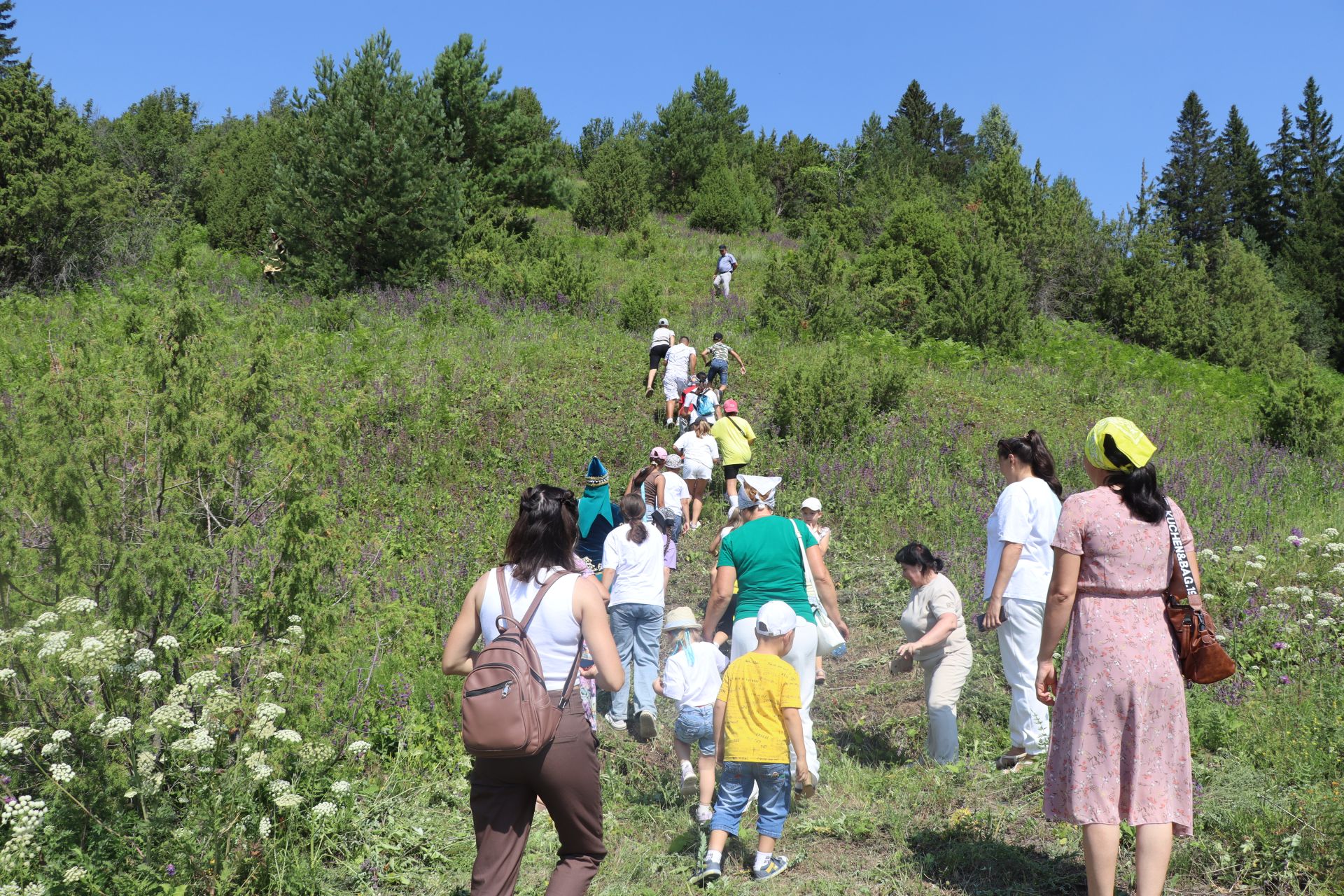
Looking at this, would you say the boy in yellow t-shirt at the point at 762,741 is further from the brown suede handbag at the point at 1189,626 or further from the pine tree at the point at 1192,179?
the pine tree at the point at 1192,179

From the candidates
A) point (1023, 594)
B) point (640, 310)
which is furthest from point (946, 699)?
point (640, 310)

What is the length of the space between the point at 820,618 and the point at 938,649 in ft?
2.39

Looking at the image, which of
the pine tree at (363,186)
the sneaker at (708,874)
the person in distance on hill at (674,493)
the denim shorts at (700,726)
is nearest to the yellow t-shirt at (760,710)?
the sneaker at (708,874)

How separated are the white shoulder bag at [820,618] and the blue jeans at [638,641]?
1249mm

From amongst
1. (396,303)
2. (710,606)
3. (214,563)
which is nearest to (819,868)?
(710,606)

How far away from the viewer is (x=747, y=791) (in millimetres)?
4148

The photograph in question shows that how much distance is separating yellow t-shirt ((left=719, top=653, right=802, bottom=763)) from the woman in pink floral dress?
1.15 metres

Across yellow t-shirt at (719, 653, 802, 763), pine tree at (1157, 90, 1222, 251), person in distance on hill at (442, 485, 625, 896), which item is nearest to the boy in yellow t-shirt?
yellow t-shirt at (719, 653, 802, 763)

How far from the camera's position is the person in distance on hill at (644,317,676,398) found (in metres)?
14.6

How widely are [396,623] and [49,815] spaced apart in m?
1.64

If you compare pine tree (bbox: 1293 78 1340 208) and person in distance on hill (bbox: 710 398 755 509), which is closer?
person in distance on hill (bbox: 710 398 755 509)

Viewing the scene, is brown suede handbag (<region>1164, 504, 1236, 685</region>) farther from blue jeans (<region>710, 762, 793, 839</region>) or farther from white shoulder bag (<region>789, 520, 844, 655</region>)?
white shoulder bag (<region>789, 520, 844, 655</region>)

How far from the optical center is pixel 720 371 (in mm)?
14766

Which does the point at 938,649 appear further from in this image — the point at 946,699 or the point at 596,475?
the point at 596,475
